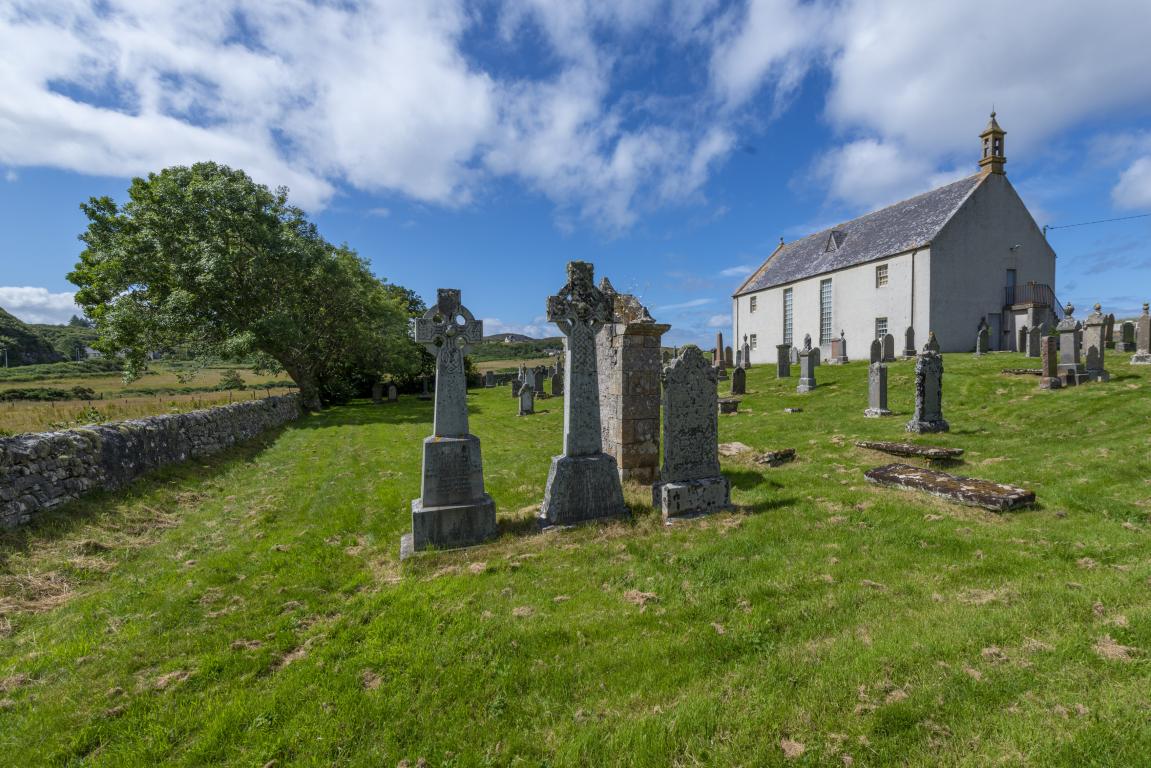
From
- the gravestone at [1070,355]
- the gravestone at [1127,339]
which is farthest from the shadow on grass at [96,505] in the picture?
the gravestone at [1127,339]

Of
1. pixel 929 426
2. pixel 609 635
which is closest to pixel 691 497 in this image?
pixel 609 635

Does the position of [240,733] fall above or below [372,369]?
below

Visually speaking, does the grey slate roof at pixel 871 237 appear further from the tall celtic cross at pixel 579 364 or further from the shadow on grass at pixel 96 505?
the shadow on grass at pixel 96 505

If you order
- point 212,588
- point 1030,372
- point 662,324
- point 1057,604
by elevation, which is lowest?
point 212,588

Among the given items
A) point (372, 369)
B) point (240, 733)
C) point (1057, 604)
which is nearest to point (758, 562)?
point (1057, 604)

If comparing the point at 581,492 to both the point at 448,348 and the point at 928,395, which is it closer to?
the point at 448,348

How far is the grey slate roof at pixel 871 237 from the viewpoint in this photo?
29453 mm

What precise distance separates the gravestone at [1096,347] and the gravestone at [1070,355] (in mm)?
245

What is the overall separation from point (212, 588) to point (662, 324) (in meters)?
8.02

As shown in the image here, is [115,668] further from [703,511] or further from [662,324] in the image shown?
[662,324]

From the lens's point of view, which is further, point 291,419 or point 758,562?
point 291,419

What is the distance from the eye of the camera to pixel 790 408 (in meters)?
17.6

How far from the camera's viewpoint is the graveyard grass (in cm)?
300

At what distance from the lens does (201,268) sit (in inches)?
813
